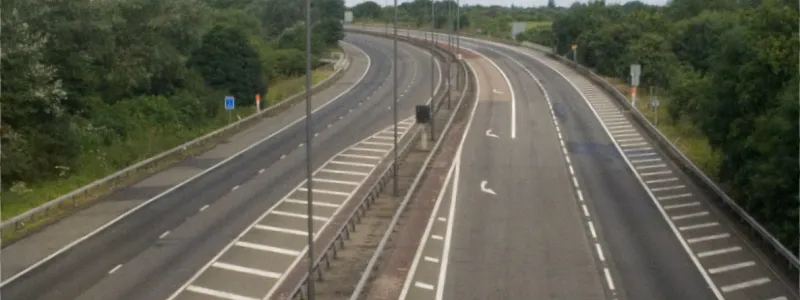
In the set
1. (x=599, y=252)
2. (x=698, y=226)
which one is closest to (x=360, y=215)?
(x=599, y=252)

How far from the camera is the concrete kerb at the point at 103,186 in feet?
110

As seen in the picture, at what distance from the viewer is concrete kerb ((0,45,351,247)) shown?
33.5 metres

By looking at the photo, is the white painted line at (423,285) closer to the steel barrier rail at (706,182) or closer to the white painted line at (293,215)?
the white painted line at (293,215)

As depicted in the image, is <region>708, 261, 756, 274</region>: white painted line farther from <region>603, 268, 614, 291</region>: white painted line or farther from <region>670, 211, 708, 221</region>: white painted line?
<region>670, 211, 708, 221</region>: white painted line

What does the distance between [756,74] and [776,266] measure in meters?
7.53

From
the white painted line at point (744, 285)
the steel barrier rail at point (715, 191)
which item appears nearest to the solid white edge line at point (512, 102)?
the steel barrier rail at point (715, 191)

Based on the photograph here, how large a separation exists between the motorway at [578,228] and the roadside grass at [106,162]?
14393 mm

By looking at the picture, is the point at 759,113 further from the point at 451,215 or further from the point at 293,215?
the point at 293,215

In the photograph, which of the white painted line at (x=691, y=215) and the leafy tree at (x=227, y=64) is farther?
the leafy tree at (x=227, y=64)

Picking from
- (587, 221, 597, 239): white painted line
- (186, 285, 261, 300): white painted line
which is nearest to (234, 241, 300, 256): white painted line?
(186, 285, 261, 300): white painted line

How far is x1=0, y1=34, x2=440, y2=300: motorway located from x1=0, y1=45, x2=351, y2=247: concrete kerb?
2.19ft

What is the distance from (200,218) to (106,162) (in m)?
13.1

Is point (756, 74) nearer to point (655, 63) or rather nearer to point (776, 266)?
point (776, 266)

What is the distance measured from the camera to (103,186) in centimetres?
4100
